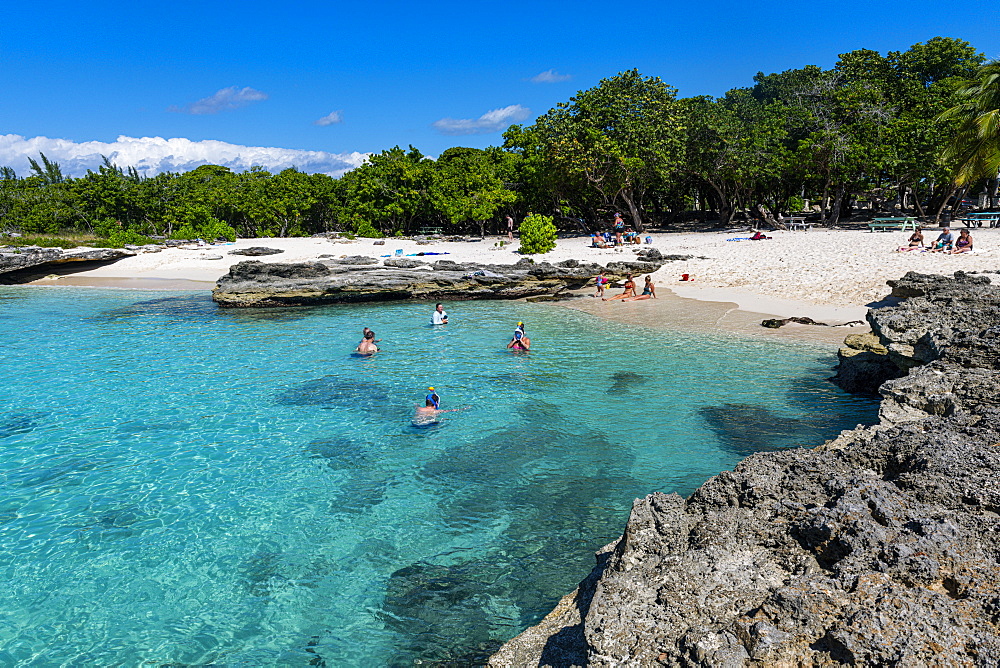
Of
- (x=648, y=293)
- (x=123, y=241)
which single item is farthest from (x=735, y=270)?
(x=123, y=241)

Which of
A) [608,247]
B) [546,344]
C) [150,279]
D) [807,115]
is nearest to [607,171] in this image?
[608,247]

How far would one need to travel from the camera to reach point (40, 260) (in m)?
38.3

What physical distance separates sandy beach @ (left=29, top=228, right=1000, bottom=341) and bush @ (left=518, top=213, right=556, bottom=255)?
0.88 m

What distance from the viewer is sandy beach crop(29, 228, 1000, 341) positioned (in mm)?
23016

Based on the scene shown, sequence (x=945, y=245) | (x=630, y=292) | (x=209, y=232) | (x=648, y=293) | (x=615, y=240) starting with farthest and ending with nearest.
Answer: (x=209, y=232), (x=615, y=240), (x=648, y=293), (x=630, y=292), (x=945, y=245)

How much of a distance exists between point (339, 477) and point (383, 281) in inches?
715

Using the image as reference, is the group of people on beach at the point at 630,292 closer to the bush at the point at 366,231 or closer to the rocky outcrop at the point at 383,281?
the rocky outcrop at the point at 383,281

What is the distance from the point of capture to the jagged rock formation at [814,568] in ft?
11.5

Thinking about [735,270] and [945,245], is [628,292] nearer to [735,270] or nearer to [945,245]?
[735,270]

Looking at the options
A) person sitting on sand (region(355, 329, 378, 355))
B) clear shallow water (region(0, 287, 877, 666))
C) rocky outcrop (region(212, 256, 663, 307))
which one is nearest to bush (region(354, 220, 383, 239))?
rocky outcrop (region(212, 256, 663, 307))

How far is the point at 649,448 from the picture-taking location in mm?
11500

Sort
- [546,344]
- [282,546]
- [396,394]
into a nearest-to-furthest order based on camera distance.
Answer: [282,546] < [396,394] < [546,344]

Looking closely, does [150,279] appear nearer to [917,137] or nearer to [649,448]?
[649,448]

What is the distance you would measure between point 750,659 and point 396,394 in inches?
488
